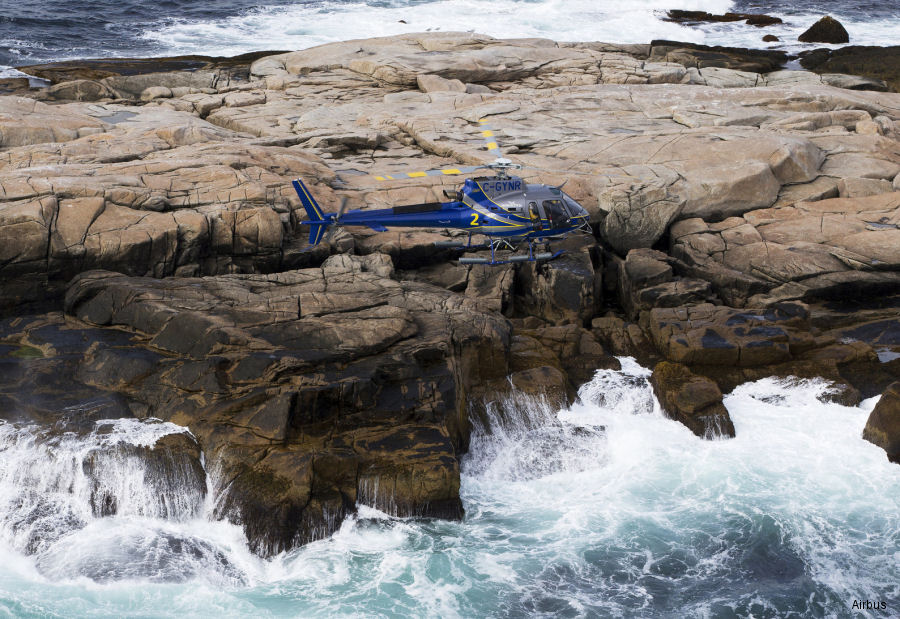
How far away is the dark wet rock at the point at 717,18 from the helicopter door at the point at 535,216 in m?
31.9

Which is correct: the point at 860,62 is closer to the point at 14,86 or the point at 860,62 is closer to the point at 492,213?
the point at 492,213

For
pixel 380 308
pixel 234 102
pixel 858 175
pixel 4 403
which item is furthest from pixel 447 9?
pixel 4 403

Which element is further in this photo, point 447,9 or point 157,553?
point 447,9

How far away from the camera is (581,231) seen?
23.9 metres

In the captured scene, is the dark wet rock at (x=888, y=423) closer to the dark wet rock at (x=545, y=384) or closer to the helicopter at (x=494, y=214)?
the dark wet rock at (x=545, y=384)

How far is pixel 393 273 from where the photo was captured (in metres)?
22.1

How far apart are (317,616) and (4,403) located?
7.31 m

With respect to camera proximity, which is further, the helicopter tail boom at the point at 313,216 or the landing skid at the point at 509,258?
the landing skid at the point at 509,258

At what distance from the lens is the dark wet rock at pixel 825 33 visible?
4397 cm

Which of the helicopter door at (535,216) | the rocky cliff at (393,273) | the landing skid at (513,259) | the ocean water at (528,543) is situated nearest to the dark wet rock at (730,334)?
the rocky cliff at (393,273)

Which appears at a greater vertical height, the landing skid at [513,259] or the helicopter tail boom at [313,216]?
the helicopter tail boom at [313,216]

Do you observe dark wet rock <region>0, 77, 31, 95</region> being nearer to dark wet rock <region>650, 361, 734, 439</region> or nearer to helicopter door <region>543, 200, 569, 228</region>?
helicopter door <region>543, 200, 569, 228</region>

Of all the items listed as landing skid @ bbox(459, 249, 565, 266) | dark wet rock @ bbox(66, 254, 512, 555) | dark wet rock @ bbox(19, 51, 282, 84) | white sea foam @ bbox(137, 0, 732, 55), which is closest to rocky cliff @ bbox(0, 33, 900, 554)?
dark wet rock @ bbox(66, 254, 512, 555)

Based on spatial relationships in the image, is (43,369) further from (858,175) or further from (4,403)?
(858,175)
